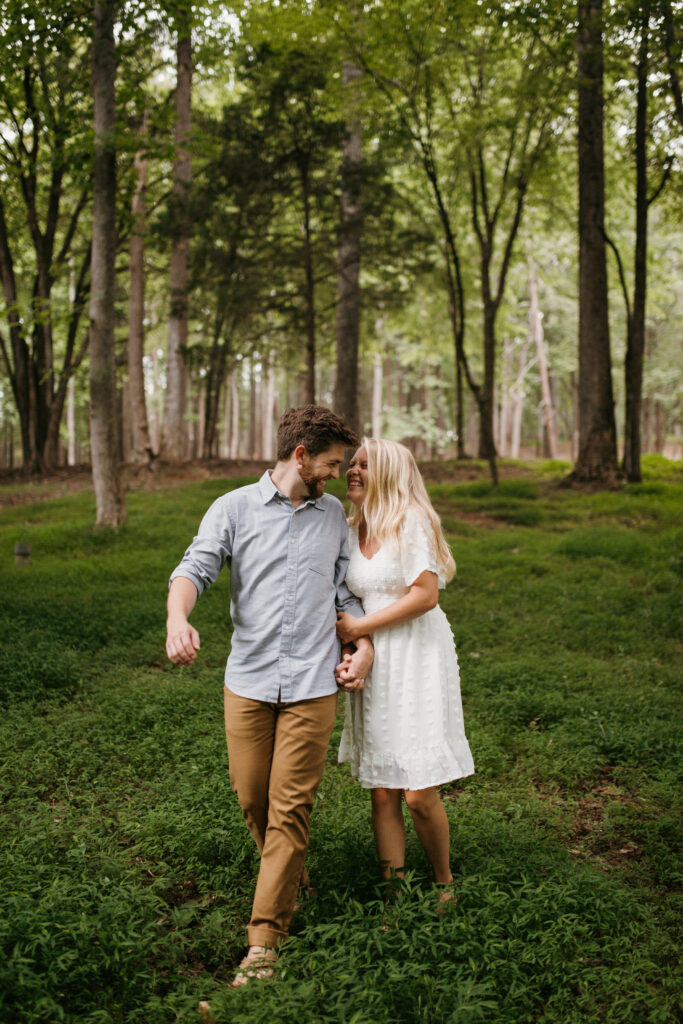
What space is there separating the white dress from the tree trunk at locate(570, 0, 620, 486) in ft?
41.7

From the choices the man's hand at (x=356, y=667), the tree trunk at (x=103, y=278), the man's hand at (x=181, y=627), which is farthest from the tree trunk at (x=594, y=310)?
the man's hand at (x=181, y=627)

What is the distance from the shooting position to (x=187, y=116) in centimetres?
1773

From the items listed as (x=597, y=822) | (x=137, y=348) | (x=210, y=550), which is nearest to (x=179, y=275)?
(x=137, y=348)

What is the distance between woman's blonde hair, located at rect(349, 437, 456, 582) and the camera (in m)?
3.49

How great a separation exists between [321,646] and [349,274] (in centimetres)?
1460

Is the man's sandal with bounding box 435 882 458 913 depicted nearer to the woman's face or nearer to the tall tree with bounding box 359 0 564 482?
the woman's face

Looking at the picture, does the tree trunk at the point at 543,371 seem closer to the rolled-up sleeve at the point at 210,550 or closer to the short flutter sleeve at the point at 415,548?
the short flutter sleeve at the point at 415,548

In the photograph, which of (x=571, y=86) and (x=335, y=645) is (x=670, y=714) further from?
(x=571, y=86)

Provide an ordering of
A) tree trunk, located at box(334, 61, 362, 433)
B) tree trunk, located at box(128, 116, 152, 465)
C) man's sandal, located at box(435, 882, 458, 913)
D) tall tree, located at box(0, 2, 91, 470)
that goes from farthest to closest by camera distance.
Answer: tree trunk, located at box(128, 116, 152, 465) → tree trunk, located at box(334, 61, 362, 433) → tall tree, located at box(0, 2, 91, 470) → man's sandal, located at box(435, 882, 458, 913)

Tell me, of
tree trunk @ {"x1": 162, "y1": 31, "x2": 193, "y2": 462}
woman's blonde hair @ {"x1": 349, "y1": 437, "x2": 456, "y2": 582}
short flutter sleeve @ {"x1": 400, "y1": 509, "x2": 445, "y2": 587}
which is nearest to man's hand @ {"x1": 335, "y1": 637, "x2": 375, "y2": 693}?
short flutter sleeve @ {"x1": 400, "y1": 509, "x2": 445, "y2": 587}

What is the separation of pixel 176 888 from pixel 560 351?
125 feet

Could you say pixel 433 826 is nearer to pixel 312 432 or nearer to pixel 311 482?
pixel 311 482

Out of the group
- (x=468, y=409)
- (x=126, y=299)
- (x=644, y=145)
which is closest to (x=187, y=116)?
(x=126, y=299)

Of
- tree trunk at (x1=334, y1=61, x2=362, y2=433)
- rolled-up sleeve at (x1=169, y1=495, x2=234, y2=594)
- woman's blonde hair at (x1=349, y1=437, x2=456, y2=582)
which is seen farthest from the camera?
tree trunk at (x1=334, y1=61, x2=362, y2=433)
